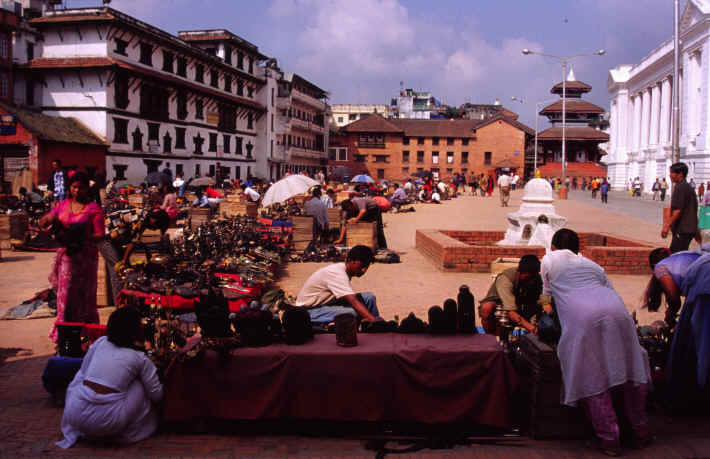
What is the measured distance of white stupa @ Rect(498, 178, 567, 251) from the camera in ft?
41.2

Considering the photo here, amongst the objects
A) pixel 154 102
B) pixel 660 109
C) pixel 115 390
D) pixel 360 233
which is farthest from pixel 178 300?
pixel 660 109

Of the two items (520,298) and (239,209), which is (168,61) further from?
(520,298)

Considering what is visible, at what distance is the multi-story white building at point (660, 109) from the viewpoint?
4201 centimetres

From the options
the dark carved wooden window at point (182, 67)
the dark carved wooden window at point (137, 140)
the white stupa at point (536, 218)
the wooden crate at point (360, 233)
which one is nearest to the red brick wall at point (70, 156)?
the dark carved wooden window at point (137, 140)

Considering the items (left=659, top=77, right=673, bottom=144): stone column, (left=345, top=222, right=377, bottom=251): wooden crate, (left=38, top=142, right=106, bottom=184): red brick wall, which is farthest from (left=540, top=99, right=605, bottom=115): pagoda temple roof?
(left=345, top=222, right=377, bottom=251): wooden crate

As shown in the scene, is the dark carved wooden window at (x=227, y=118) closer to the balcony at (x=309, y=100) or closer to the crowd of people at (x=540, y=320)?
the balcony at (x=309, y=100)

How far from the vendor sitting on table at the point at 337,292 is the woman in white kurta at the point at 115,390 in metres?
1.68

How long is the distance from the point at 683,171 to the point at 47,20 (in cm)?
3543

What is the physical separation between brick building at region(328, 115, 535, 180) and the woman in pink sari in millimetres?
69426

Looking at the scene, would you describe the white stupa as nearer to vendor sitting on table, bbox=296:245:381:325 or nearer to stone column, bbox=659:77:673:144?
vendor sitting on table, bbox=296:245:381:325

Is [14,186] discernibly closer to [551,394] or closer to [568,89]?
[551,394]

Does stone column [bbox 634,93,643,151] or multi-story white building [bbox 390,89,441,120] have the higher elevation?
multi-story white building [bbox 390,89,441,120]

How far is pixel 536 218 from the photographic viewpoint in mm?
12711

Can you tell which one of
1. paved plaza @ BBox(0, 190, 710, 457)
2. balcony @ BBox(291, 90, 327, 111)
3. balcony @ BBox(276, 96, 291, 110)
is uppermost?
balcony @ BBox(291, 90, 327, 111)
